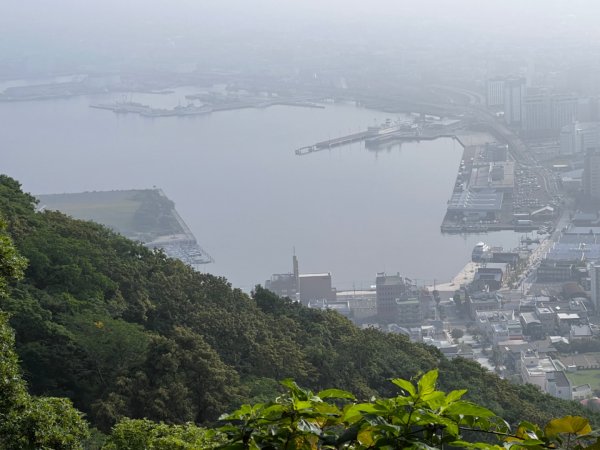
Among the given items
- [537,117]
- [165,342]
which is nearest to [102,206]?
[537,117]

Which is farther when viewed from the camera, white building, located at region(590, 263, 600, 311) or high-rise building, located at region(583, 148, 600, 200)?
high-rise building, located at region(583, 148, 600, 200)

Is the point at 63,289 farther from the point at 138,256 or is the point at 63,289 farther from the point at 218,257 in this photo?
the point at 218,257

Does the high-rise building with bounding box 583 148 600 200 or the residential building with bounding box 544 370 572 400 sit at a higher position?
the high-rise building with bounding box 583 148 600 200

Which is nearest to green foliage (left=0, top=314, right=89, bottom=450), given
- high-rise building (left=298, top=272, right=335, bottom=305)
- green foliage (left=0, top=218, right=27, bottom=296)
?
green foliage (left=0, top=218, right=27, bottom=296)

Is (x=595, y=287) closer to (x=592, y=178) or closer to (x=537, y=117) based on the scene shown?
(x=592, y=178)

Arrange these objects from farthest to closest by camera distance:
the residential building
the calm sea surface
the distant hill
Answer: the distant hill, the calm sea surface, the residential building

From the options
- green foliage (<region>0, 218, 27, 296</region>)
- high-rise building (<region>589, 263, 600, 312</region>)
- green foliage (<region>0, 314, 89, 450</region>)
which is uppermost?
green foliage (<region>0, 218, 27, 296</region>)

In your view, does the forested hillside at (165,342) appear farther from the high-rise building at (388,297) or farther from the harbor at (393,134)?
the harbor at (393,134)

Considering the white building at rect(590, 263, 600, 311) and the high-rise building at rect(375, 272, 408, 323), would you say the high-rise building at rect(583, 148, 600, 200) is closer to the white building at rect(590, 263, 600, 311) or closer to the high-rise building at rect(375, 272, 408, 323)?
the white building at rect(590, 263, 600, 311)
